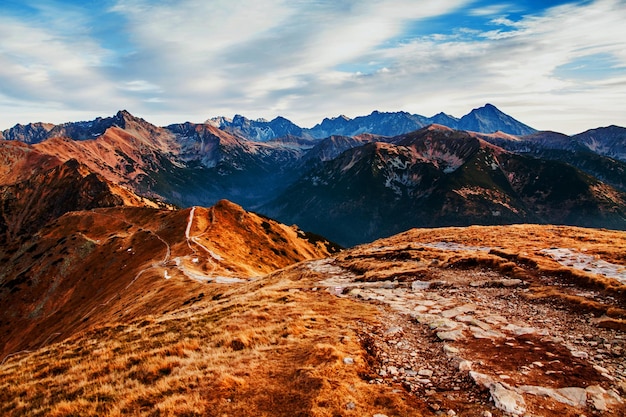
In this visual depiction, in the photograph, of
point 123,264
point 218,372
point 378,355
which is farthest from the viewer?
point 123,264

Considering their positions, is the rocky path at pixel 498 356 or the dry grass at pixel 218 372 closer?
the rocky path at pixel 498 356

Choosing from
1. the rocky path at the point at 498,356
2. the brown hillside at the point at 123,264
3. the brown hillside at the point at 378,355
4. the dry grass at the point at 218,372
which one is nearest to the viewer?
the rocky path at the point at 498,356

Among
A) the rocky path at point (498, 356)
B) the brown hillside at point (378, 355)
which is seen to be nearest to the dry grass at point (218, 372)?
the brown hillside at point (378, 355)

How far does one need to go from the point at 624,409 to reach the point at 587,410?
3.71 ft

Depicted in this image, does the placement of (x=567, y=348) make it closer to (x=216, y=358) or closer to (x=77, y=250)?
(x=216, y=358)

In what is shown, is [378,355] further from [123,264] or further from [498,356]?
[123,264]

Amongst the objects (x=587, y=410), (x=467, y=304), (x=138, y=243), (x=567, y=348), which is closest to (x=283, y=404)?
(x=587, y=410)

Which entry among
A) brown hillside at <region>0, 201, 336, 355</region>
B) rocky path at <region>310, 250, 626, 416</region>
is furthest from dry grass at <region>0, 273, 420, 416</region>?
brown hillside at <region>0, 201, 336, 355</region>

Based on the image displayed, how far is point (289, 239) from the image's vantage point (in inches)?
5851

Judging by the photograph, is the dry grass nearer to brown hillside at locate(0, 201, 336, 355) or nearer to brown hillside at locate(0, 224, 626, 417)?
brown hillside at locate(0, 224, 626, 417)

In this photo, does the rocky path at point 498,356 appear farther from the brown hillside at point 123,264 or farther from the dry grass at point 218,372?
the brown hillside at point 123,264

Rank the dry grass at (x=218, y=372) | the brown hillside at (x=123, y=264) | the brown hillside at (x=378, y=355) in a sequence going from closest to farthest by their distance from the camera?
the brown hillside at (x=378, y=355)
the dry grass at (x=218, y=372)
the brown hillside at (x=123, y=264)

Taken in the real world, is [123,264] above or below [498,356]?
below

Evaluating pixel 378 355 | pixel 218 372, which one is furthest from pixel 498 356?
pixel 218 372
